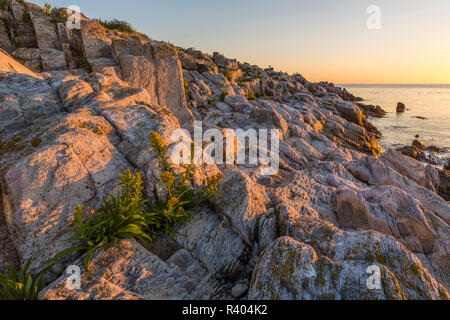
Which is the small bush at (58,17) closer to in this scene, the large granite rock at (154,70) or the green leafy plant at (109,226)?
the large granite rock at (154,70)

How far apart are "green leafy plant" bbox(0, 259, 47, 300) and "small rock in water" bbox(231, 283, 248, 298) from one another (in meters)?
3.36

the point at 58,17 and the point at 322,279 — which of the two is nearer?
the point at 322,279

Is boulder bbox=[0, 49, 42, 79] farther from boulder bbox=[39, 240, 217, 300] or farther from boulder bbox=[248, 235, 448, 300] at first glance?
boulder bbox=[248, 235, 448, 300]

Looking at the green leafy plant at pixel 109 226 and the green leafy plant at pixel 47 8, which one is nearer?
the green leafy plant at pixel 109 226

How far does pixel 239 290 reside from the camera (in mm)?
3957

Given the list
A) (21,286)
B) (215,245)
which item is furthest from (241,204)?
(21,286)

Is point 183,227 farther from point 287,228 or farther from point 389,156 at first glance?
point 389,156

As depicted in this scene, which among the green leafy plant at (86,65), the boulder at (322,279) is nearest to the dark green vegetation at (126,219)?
the boulder at (322,279)

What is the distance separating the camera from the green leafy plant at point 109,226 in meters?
3.83

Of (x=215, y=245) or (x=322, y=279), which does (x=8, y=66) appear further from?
(x=322, y=279)

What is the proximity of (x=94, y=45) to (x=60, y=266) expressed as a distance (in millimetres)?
16415

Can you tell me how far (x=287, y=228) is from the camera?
4.82 m

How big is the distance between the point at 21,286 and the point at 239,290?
3.61 meters

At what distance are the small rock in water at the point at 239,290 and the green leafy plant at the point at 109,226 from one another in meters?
2.08
